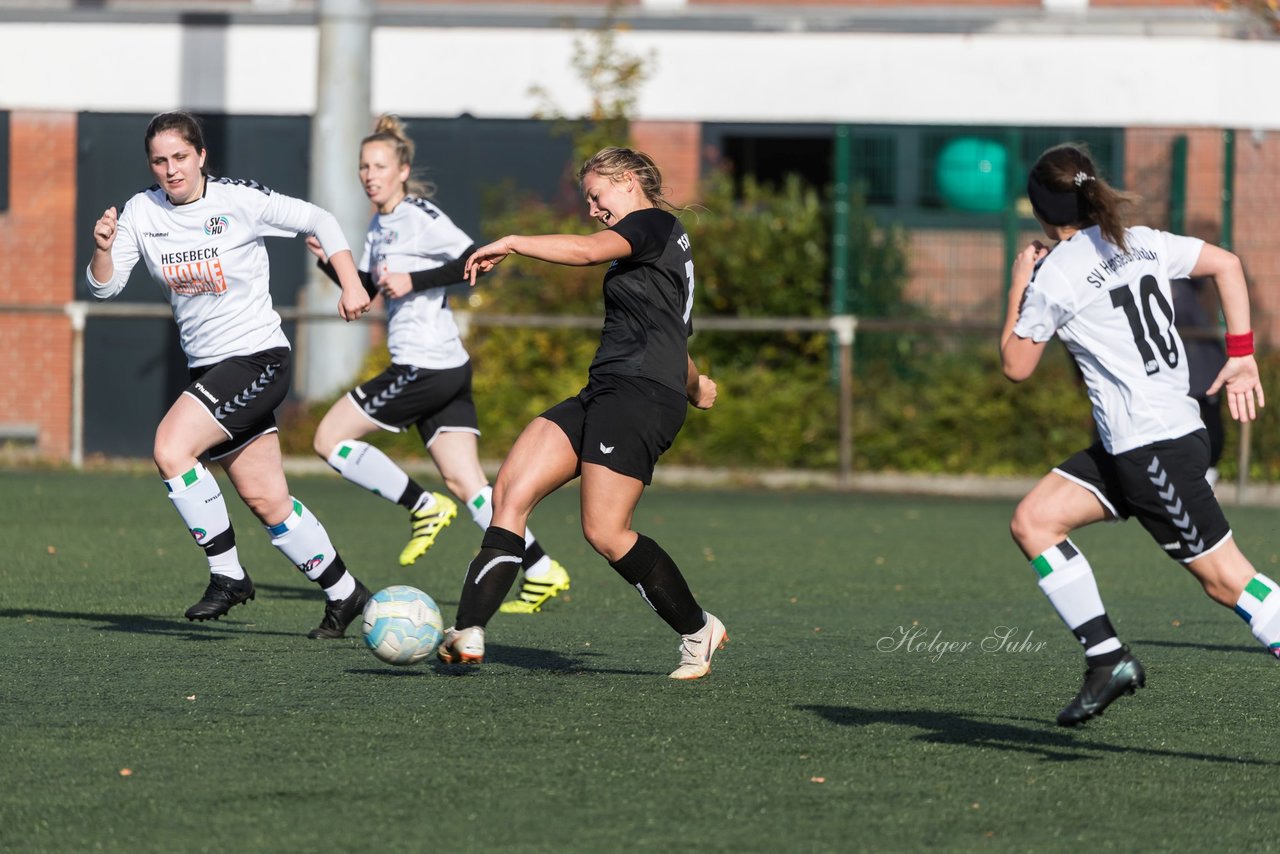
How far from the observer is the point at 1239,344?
5410mm

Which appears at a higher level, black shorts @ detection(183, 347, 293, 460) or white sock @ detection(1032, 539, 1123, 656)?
black shorts @ detection(183, 347, 293, 460)

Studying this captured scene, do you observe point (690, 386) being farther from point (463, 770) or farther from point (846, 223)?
point (846, 223)

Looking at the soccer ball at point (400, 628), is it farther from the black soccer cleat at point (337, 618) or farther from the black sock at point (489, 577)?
the black soccer cleat at point (337, 618)

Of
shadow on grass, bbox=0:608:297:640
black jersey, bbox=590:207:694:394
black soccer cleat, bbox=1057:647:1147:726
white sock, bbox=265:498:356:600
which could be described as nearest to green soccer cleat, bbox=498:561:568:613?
white sock, bbox=265:498:356:600

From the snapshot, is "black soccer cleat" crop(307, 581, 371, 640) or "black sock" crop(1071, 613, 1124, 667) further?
"black soccer cleat" crop(307, 581, 371, 640)

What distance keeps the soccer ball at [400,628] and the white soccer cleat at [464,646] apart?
0.29m

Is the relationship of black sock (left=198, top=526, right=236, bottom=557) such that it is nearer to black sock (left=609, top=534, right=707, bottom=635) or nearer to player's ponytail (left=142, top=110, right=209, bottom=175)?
player's ponytail (left=142, top=110, right=209, bottom=175)

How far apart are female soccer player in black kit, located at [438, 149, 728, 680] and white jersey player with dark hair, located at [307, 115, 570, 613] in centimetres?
263

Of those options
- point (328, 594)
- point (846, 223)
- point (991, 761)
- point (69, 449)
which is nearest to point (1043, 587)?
point (991, 761)

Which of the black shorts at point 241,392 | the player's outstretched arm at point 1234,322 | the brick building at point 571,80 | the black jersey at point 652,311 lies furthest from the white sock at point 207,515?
the brick building at point 571,80

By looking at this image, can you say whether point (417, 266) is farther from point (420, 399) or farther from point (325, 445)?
point (325, 445)

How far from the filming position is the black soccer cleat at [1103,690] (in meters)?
5.15

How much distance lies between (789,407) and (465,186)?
467 centimetres

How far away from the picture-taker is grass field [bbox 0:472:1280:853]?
446 cm
